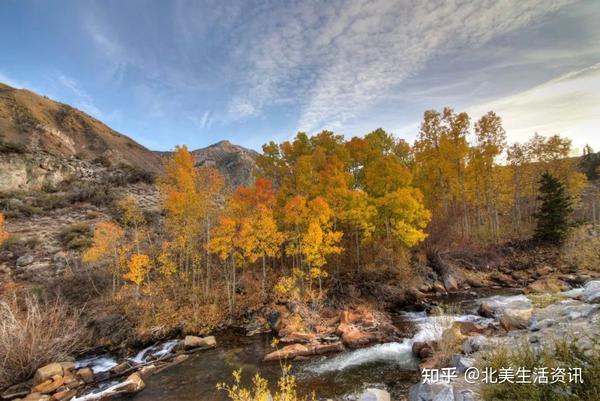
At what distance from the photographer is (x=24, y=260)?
21391 millimetres

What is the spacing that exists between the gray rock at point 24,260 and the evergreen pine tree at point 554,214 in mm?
41539

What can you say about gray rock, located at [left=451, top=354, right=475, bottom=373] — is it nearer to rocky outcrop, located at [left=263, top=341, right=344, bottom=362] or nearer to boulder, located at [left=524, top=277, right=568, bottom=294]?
rocky outcrop, located at [left=263, top=341, right=344, bottom=362]

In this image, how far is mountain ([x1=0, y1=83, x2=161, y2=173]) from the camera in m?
46.9

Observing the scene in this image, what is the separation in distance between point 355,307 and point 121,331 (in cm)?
1235

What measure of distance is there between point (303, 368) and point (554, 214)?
28118 mm

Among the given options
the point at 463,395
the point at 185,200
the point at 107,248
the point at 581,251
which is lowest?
the point at 581,251

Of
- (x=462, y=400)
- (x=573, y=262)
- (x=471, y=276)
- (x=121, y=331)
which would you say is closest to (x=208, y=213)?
(x=121, y=331)

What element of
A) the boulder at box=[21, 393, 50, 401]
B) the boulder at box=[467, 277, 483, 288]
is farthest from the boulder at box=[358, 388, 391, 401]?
the boulder at box=[467, 277, 483, 288]

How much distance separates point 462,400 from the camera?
5641mm

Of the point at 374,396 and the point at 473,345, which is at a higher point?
the point at 473,345

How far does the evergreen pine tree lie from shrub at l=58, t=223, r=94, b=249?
39567 mm

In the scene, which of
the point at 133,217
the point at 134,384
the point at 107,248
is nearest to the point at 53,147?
the point at 133,217

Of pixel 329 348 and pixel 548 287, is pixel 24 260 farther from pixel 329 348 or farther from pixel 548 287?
pixel 548 287

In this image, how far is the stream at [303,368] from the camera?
9789 millimetres
